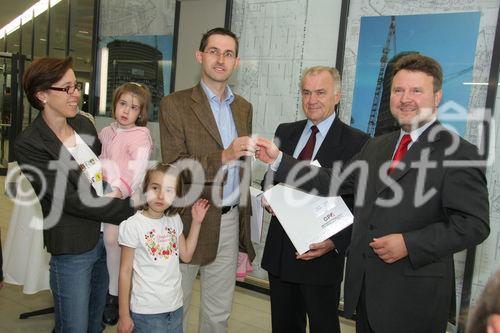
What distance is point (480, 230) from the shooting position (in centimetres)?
163

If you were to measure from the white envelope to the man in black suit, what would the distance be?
64 mm

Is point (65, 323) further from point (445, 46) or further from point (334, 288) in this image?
point (445, 46)

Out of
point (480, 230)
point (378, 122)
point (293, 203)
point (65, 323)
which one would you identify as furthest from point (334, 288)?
point (378, 122)

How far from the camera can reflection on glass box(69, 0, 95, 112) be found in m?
5.42

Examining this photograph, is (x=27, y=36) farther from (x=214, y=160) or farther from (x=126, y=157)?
(x=214, y=160)

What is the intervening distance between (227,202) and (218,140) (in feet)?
1.06

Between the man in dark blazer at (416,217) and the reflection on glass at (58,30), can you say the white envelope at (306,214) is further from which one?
the reflection on glass at (58,30)

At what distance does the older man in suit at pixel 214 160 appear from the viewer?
2150 mm

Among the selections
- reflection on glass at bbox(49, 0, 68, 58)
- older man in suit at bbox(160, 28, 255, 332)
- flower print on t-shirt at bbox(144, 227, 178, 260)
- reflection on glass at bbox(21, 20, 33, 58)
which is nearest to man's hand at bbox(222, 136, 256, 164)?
older man in suit at bbox(160, 28, 255, 332)

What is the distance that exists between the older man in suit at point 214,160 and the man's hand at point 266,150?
101 millimetres

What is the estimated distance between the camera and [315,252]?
7.10 ft

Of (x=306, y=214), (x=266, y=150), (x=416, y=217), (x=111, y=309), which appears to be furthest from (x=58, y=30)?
(x=416, y=217)

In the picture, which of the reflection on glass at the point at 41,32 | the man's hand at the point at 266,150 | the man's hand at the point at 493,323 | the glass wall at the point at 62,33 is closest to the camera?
the man's hand at the point at 493,323

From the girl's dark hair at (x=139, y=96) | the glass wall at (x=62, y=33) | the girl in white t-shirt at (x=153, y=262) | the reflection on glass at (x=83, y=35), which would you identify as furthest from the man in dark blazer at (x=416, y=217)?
the reflection on glass at (x=83, y=35)
